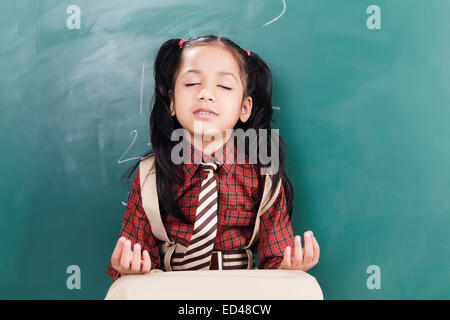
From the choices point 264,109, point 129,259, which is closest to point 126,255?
point 129,259

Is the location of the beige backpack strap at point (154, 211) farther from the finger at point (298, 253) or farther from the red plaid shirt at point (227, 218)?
the finger at point (298, 253)

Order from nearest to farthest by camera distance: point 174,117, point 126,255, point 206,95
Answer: point 126,255 < point 206,95 < point 174,117

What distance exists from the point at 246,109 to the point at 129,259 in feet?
1.59

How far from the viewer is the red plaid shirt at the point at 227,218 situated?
114 centimetres

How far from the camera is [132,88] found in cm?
124

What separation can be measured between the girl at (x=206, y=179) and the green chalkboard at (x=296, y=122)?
9cm

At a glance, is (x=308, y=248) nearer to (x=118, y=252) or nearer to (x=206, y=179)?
(x=206, y=179)

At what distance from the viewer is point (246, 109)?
119cm

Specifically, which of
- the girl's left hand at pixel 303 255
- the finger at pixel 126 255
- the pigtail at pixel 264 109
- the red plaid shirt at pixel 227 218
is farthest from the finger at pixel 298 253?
the finger at pixel 126 255

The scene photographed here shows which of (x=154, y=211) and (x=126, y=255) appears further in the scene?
(x=154, y=211)

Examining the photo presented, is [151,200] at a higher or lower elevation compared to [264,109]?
lower

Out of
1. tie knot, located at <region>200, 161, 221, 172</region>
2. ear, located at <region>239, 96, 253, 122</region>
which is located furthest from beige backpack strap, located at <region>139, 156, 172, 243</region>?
ear, located at <region>239, 96, 253, 122</region>

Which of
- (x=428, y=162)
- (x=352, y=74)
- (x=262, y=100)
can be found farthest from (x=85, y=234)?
(x=428, y=162)

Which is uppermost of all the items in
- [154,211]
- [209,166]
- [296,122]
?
[296,122]
